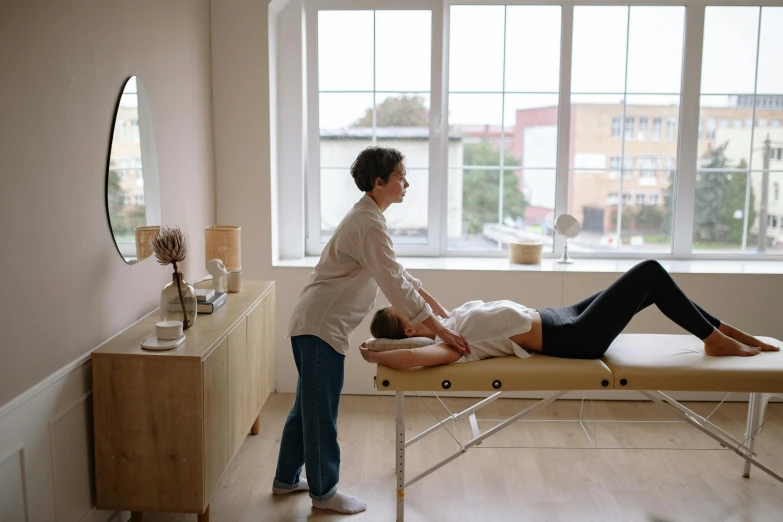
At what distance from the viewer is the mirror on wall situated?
2574mm

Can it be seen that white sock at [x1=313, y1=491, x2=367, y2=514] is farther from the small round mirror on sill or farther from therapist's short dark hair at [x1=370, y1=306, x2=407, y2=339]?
the small round mirror on sill

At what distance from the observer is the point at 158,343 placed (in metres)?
2.42

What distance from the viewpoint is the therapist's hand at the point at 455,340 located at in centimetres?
259

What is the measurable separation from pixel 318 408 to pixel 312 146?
204 centimetres

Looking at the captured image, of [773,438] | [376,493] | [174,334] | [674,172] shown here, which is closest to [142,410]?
[174,334]

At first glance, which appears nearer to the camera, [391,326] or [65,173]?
[65,173]

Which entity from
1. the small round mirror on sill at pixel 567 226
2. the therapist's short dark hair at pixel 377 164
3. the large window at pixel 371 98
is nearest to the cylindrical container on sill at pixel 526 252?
the small round mirror on sill at pixel 567 226

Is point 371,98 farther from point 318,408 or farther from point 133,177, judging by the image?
point 318,408

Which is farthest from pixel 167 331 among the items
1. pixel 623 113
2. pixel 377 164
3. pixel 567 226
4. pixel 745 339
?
pixel 623 113

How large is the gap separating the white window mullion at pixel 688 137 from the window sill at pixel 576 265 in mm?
180

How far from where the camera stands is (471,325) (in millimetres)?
2730

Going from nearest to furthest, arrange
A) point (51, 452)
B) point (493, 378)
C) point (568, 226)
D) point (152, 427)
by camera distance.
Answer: point (51, 452) → point (152, 427) → point (493, 378) → point (568, 226)

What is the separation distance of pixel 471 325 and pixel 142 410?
3.94 ft

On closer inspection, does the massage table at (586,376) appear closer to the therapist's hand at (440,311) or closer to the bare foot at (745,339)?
the bare foot at (745,339)
